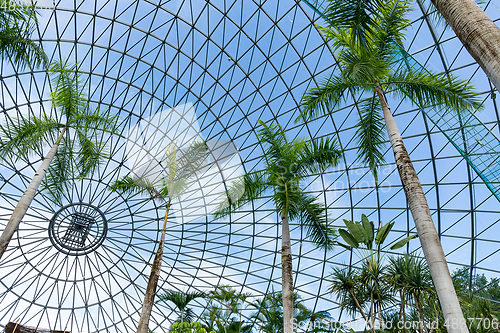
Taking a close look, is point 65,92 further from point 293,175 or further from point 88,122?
point 293,175

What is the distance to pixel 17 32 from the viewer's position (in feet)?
42.3

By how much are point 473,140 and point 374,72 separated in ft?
16.8

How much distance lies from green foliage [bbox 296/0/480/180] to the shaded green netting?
822mm

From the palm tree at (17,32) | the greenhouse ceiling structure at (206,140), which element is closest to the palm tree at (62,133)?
the palm tree at (17,32)

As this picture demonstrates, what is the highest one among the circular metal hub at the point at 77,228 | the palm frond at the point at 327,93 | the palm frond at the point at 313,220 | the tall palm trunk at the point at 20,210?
the circular metal hub at the point at 77,228

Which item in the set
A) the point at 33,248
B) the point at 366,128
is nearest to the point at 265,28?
the point at 366,128

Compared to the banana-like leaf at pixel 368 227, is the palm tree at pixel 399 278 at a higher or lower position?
lower

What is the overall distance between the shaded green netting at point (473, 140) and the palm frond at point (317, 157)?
4.23m

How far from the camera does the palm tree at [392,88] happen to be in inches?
319

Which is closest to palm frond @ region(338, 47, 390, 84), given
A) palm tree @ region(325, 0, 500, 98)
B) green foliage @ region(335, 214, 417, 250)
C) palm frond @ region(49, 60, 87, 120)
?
palm tree @ region(325, 0, 500, 98)

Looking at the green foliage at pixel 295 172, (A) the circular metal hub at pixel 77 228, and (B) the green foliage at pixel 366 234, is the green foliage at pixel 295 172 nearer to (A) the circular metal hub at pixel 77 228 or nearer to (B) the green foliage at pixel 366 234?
(B) the green foliage at pixel 366 234

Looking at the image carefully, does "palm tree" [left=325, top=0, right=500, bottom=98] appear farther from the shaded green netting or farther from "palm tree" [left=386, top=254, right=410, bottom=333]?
"palm tree" [left=386, top=254, right=410, bottom=333]

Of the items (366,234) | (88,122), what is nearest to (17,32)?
(88,122)

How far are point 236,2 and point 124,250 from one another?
2698cm
